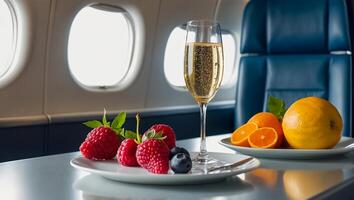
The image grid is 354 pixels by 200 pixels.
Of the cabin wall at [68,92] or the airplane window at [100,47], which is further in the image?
the airplane window at [100,47]

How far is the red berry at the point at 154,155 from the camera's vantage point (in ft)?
2.72

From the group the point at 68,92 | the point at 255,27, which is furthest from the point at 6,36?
the point at 255,27

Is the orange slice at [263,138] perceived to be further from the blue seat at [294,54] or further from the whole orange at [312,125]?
the blue seat at [294,54]

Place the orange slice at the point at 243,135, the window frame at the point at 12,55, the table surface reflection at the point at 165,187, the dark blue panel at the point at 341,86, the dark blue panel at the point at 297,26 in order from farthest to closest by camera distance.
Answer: the dark blue panel at the point at 297,26 < the dark blue panel at the point at 341,86 < the window frame at the point at 12,55 < the orange slice at the point at 243,135 < the table surface reflection at the point at 165,187

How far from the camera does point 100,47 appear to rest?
2830 millimetres

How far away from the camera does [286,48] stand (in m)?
2.62

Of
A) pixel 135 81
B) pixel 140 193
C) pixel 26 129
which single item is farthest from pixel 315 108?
pixel 135 81

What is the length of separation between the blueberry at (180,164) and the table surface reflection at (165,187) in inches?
1.0

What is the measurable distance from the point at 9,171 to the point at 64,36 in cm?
139

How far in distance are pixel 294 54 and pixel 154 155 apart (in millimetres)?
1898

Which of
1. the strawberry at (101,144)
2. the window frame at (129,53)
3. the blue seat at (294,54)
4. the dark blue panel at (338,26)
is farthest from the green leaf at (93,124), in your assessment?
the dark blue panel at (338,26)

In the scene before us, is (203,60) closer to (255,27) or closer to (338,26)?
(338,26)

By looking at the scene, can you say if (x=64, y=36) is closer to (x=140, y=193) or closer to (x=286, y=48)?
(x=286, y=48)

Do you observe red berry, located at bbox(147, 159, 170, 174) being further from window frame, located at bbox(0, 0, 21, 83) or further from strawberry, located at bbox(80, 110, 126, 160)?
window frame, located at bbox(0, 0, 21, 83)
